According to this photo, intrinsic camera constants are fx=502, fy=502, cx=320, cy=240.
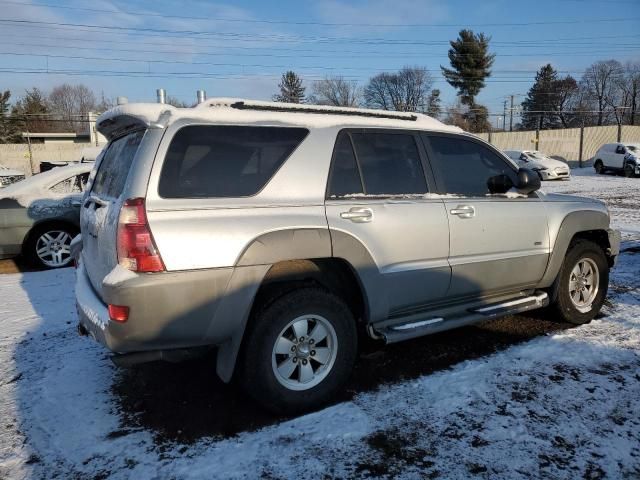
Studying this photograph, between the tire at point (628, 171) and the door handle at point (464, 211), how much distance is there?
25843mm

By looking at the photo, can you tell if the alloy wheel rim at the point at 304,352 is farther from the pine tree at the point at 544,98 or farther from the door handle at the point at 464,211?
the pine tree at the point at 544,98

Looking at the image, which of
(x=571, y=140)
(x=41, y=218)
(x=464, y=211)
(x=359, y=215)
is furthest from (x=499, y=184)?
(x=571, y=140)

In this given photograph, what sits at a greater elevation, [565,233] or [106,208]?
[106,208]

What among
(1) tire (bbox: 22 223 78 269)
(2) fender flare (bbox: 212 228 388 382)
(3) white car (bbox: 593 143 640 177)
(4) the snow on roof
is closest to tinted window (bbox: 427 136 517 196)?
(4) the snow on roof

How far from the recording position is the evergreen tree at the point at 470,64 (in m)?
61.8

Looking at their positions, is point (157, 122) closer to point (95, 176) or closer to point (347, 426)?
point (95, 176)

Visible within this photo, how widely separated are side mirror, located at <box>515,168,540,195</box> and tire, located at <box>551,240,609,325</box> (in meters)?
0.84

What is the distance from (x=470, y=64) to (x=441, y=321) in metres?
64.6

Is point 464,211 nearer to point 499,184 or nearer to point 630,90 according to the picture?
point 499,184

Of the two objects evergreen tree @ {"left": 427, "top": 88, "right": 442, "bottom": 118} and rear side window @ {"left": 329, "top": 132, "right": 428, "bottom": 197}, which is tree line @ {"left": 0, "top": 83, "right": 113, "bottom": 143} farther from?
rear side window @ {"left": 329, "top": 132, "right": 428, "bottom": 197}

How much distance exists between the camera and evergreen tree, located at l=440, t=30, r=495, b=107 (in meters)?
61.8

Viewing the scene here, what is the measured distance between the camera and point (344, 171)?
3.49 metres

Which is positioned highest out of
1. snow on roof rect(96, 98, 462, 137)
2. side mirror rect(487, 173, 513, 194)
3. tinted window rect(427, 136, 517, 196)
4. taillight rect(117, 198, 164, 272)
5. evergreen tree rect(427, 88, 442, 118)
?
evergreen tree rect(427, 88, 442, 118)

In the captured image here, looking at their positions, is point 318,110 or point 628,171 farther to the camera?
point 628,171
